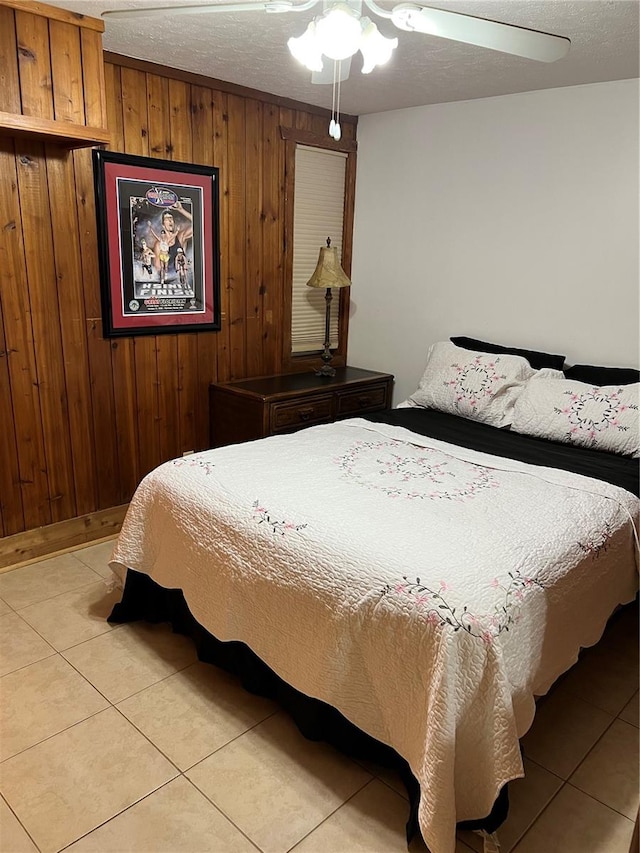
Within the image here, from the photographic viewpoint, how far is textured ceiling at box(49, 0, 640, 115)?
227cm

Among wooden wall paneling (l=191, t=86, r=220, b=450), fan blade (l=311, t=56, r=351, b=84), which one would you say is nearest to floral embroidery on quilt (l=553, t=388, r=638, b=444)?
fan blade (l=311, t=56, r=351, b=84)

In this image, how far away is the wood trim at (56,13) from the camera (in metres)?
2.33

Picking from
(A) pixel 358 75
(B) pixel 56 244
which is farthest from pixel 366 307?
(B) pixel 56 244

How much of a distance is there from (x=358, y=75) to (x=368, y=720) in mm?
2918

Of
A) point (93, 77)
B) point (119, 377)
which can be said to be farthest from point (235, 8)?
point (119, 377)

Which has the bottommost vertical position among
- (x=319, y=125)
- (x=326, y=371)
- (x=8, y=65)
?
(x=326, y=371)

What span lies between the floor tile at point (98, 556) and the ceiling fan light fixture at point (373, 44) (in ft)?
8.02

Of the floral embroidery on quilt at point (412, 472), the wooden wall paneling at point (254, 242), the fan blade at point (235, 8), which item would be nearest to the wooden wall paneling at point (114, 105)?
the wooden wall paneling at point (254, 242)

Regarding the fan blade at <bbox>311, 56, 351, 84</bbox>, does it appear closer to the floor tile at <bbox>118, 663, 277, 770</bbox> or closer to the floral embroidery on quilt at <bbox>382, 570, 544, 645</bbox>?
the floral embroidery on quilt at <bbox>382, 570, 544, 645</bbox>

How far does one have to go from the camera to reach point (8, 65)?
2.37 m

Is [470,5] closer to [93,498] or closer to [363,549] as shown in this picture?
[363,549]

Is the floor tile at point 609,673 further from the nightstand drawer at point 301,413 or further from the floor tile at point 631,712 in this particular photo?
the nightstand drawer at point 301,413

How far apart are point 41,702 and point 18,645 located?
1.28 feet

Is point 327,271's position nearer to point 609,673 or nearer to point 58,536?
point 58,536
